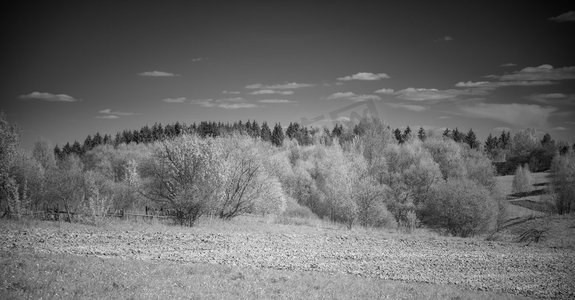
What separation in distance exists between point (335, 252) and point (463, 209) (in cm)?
2935

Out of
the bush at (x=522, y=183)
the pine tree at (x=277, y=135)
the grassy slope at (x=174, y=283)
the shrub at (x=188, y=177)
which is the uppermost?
the pine tree at (x=277, y=135)

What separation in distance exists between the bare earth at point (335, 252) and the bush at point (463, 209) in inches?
643

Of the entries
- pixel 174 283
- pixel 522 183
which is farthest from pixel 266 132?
pixel 174 283

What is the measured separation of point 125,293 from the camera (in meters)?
14.4

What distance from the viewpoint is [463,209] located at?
158ft

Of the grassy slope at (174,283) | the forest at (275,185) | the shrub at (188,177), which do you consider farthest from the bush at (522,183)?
the grassy slope at (174,283)

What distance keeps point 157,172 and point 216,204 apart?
246 inches

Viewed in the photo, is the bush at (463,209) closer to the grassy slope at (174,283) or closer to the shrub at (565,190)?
the grassy slope at (174,283)

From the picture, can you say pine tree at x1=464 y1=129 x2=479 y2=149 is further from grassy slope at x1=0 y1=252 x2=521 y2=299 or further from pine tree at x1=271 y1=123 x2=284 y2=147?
grassy slope at x1=0 y1=252 x2=521 y2=299

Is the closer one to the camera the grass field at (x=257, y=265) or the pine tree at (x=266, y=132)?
the grass field at (x=257, y=265)

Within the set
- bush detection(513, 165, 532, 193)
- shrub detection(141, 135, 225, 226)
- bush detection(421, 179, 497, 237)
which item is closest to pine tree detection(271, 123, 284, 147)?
bush detection(513, 165, 532, 193)

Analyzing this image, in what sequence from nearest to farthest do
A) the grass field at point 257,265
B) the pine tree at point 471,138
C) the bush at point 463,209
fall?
the grass field at point 257,265, the bush at point 463,209, the pine tree at point 471,138

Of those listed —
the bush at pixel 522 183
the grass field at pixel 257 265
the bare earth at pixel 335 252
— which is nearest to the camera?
the grass field at pixel 257 265

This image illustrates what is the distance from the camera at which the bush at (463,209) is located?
48.1 metres
